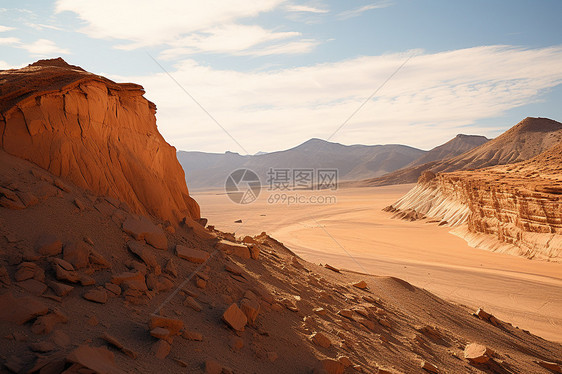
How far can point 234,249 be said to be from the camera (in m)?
6.59

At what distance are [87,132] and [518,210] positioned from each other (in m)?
16.9

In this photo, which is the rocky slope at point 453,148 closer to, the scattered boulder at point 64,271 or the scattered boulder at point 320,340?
the scattered boulder at point 320,340

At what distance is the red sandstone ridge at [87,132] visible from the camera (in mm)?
5266

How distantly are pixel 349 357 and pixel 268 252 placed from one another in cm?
375

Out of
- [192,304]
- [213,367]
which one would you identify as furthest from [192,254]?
[213,367]

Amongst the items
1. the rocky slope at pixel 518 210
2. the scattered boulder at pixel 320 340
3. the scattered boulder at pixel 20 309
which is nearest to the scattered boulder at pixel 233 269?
the scattered boulder at pixel 320 340

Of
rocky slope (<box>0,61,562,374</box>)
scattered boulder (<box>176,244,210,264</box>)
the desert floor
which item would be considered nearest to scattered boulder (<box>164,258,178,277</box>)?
rocky slope (<box>0,61,562,374</box>)

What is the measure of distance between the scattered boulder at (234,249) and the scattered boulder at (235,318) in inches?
86.1

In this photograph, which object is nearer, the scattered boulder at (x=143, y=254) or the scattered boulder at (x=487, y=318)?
the scattered boulder at (x=143, y=254)

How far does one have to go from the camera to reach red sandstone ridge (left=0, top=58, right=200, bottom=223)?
17.3 ft

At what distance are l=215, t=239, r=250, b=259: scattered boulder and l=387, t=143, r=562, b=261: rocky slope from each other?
1323 centimetres

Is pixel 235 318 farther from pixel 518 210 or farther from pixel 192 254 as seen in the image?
pixel 518 210

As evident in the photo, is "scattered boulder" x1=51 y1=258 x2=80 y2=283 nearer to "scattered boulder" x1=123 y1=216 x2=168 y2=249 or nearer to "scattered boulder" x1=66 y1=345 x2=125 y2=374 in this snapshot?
"scattered boulder" x1=66 y1=345 x2=125 y2=374

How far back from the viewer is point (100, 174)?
5.75m
